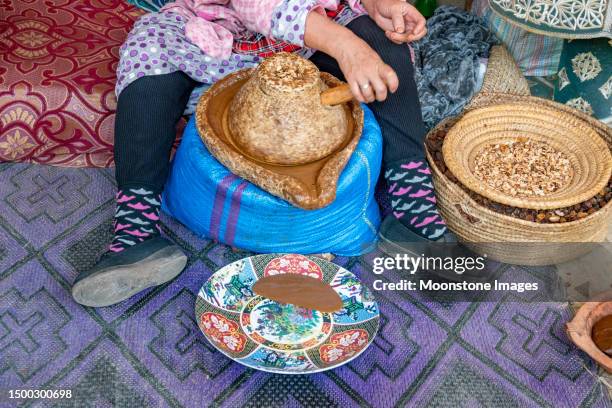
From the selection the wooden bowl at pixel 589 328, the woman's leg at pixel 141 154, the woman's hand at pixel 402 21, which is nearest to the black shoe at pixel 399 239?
the wooden bowl at pixel 589 328

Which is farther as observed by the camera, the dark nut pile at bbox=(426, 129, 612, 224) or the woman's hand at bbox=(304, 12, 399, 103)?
the dark nut pile at bbox=(426, 129, 612, 224)

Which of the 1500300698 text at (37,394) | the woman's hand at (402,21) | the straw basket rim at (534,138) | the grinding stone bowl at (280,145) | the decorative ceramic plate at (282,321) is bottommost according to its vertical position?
the 1500300698 text at (37,394)

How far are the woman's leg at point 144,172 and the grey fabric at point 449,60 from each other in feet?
2.79

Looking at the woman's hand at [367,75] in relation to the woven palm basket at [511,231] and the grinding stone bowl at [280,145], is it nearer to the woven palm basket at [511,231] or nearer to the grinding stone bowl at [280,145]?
the grinding stone bowl at [280,145]

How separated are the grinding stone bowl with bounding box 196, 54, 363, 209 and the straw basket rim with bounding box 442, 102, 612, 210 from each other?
0.37 m

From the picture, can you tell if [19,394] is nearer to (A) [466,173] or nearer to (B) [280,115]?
(B) [280,115]

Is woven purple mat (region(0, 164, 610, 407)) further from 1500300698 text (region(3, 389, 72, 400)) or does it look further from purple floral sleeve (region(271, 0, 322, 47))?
purple floral sleeve (region(271, 0, 322, 47))

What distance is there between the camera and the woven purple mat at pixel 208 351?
50.6 inches

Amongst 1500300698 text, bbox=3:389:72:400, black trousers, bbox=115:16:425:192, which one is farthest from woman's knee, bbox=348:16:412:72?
1500300698 text, bbox=3:389:72:400

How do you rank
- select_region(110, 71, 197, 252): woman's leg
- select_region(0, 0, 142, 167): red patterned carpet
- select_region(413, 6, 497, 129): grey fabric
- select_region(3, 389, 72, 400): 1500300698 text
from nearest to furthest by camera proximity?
select_region(3, 389, 72, 400): 1500300698 text < select_region(110, 71, 197, 252): woman's leg < select_region(0, 0, 142, 167): red patterned carpet < select_region(413, 6, 497, 129): grey fabric

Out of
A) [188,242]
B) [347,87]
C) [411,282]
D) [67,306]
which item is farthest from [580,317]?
[67,306]

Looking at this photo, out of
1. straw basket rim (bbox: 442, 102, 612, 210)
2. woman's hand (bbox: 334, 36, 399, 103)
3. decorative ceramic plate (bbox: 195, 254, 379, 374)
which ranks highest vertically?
woman's hand (bbox: 334, 36, 399, 103)

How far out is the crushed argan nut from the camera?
5.49 feet

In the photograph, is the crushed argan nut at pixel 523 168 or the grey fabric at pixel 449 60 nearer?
the crushed argan nut at pixel 523 168
